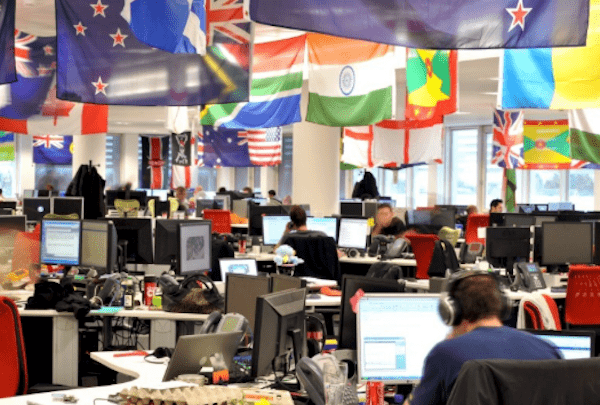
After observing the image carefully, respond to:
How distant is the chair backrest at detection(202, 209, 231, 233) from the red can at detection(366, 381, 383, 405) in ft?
33.5

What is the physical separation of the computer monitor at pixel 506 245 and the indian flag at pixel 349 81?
5.96 ft

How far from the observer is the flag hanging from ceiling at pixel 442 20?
471 centimetres

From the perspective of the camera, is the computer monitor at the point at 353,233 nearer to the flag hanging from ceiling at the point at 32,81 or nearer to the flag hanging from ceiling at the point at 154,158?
the flag hanging from ceiling at the point at 32,81

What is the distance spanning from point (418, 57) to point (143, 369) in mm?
→ 6220

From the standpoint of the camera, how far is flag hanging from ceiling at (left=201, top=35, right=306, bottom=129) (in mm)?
11227

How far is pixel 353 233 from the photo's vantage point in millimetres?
12836

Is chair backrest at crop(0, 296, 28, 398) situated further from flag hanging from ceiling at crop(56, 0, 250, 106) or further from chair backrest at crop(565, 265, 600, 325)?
chair backrest at crop(565, 265, 600, 325)

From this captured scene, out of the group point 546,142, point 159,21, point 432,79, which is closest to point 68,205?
point 432,79

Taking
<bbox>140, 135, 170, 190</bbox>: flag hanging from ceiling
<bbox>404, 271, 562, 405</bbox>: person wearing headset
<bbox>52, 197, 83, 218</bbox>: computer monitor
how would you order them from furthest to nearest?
1. <bbox>140, 135, 170, 190</bbox>: flag hanging from ceiling
2. <bbox>52, 197, 83, 218</bbox>: computer monitor
3. <bbox>404, 271, 562, 405</bbox>: person wearing headset

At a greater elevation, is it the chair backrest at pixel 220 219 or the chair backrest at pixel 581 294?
the chair backrest at pixel 220 219

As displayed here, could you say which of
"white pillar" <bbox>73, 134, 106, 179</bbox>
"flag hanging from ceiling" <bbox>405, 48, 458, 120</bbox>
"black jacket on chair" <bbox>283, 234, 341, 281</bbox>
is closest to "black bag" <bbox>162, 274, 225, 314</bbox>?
"black jacket on chair" <bbox>283, 234, 341, 281</bbox>

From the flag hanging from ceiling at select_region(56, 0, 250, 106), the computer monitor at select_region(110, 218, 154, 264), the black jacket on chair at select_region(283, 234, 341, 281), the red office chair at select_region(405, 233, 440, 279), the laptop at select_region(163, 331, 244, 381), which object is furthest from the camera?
the red office chair at select_region(405, 233, 440, 279)

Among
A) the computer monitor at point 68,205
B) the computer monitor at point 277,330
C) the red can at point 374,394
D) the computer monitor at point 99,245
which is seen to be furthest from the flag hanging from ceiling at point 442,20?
the computer monitor at point 68,205

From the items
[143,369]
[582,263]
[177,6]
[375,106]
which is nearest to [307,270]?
[375,106]
